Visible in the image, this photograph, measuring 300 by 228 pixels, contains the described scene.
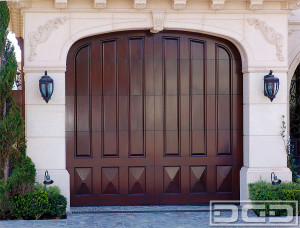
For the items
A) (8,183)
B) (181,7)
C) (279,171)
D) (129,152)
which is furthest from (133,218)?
(181,7)

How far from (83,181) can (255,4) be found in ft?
15.7

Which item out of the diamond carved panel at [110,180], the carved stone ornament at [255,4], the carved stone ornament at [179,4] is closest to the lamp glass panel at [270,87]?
the carved stone ornament at [255,4]

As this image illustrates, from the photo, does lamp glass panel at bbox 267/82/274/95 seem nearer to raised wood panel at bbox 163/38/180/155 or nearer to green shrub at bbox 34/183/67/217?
raised wood panel at bbox 163/38/180/155

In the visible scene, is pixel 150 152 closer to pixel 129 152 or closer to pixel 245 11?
pixel 129 152

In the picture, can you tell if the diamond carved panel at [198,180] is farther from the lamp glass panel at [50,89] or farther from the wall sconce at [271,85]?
the lamp glass panel at [50,89]

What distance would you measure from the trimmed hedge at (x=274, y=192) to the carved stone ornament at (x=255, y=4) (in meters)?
3.35

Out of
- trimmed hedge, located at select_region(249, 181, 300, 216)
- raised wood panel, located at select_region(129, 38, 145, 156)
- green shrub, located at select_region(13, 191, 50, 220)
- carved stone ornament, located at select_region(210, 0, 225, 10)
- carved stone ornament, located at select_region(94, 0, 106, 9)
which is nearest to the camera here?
green shrub, located at select_region(13, 191, 50, 220)

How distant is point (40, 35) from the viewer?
32.3ft

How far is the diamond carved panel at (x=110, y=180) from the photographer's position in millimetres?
10391

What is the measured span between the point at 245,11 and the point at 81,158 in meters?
4.30

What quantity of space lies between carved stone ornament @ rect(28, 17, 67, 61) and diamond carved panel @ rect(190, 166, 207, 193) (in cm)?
390

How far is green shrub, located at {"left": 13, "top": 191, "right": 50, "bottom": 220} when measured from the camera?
9.10 meters

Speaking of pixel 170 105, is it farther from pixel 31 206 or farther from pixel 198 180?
pixel 31 206

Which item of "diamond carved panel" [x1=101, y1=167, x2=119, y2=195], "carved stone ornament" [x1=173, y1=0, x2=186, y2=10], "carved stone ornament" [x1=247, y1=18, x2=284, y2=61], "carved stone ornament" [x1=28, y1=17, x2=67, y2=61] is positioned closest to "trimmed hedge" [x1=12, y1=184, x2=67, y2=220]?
"diamond carved panel" [x1=101, y1=167, x2=119, y2=195]
